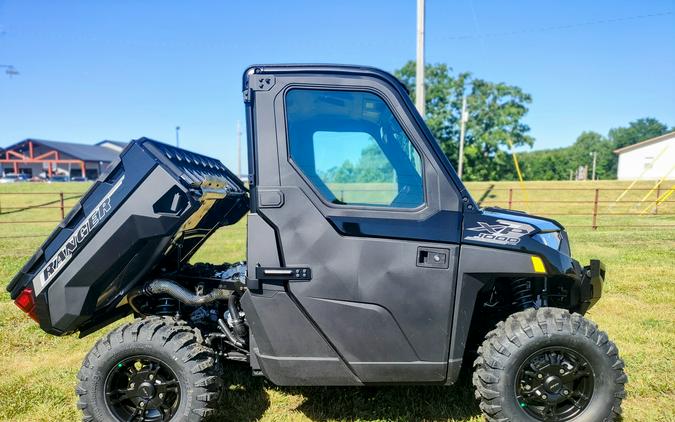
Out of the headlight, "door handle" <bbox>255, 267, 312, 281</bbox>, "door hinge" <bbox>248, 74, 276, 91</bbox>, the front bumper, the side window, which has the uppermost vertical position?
"door hinge" <bbox>248, 74, 276, 91</bbox>

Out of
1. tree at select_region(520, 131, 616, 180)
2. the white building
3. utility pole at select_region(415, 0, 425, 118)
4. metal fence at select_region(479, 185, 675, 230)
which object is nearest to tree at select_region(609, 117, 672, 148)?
tree at select_region(520, 131, 616, 180)

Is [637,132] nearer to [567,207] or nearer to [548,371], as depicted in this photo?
[567,207]

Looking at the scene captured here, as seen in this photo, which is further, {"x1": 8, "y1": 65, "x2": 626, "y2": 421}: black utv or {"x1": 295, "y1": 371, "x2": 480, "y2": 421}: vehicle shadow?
{"x1": 295, "y1": 371, "x2": 480, "y2": 421}: vehicle shadow

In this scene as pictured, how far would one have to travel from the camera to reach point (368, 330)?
249 centimetres

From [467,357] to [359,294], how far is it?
1.39 metres

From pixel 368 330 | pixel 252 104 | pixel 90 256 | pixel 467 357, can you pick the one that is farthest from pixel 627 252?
pixel 90 256

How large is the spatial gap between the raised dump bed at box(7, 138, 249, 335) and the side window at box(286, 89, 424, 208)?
0.71 meters

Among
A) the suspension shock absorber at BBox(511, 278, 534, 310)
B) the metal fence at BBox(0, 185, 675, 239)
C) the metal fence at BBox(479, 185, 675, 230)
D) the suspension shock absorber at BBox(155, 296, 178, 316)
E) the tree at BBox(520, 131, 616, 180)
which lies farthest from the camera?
the tree at BBox(520, 131, 616, 180)

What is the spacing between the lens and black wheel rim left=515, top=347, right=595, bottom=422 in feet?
8.41

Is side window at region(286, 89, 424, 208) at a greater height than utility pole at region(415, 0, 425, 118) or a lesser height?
lesser

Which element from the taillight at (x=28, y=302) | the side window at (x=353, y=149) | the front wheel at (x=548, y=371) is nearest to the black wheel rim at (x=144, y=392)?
the taillight at (x=28, y=302)

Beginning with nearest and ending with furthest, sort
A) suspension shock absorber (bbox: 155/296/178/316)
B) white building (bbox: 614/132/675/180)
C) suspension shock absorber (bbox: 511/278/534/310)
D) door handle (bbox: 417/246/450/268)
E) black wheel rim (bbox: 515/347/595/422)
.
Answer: door handle (bbox: 417/246/450/268) → black wheel rim (bbox: 515/347/595/422) → suspension shock absorber (bbox: 511/278/534/310) → suspension shock absorber (bbox: 155/296/178/316) → white building (bbox: 614/132/675/180)

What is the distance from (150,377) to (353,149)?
1.91m

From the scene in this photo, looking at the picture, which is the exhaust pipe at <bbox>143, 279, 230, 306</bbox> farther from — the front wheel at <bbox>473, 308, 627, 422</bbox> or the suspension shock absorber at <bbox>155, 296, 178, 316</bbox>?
the front wheel at <bbox>473, 308, 627, 422</bbox>
